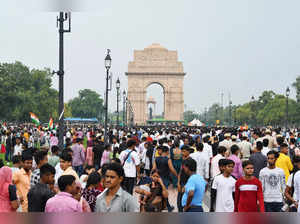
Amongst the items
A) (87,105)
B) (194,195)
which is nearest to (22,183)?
(194,195)

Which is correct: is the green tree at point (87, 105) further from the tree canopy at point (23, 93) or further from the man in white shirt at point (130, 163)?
the man in white shirt at point (130, 163)

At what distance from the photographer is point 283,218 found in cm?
61

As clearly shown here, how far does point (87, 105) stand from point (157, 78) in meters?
50.1

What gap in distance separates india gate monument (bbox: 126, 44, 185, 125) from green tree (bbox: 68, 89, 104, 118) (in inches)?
1715

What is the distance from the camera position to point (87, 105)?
13200 centimetres

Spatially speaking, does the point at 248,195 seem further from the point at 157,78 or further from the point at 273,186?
the point at 157,78

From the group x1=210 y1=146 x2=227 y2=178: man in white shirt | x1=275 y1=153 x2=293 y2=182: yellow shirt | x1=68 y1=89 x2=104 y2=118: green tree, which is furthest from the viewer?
x1=68 y1=89 x2=104 y2=118: green tree

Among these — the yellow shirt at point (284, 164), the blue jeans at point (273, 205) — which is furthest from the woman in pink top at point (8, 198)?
the yellow shirt at point (284, 164)

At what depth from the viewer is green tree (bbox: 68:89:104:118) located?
130500 mm

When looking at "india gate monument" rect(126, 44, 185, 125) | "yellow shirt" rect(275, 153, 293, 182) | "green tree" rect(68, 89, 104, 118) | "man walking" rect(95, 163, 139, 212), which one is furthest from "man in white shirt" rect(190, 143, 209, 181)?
"green tree" rect(68, 89, 104, 118)

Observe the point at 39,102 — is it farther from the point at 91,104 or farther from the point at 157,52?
the point at 91,104

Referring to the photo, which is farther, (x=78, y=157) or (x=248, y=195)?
(x=78, y=157)

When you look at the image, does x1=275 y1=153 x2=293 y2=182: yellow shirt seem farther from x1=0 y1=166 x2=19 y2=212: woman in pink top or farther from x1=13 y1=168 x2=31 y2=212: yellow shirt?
x1=0 y1=166 x2=19 y2=212: woman in pink top

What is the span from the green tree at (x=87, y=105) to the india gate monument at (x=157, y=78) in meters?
43.6
